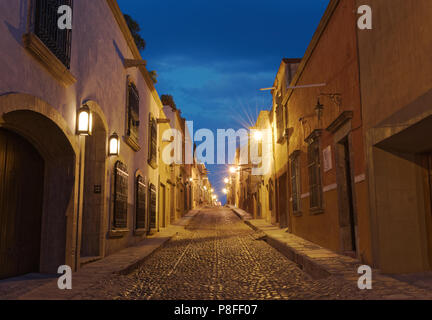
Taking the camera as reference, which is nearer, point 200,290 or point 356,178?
point 200,290

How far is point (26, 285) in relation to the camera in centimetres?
597

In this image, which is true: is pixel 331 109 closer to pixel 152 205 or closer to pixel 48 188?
pixel 48 188

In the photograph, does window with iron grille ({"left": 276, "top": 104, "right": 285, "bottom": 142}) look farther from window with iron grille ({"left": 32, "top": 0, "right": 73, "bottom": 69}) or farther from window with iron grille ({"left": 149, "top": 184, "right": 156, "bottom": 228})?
window with iron grille ({"left": 32, "top": 0, "right": 73, "bottom": 69})

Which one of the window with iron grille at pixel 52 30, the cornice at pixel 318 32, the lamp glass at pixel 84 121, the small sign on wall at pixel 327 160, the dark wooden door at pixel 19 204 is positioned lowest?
the dark wooden door at pixel 19 204

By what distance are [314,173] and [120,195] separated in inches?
208

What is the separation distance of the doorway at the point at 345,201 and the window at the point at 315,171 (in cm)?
143

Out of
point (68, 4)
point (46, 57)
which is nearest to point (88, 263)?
point (46, 57)

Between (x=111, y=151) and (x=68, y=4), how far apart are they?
12.0 feet

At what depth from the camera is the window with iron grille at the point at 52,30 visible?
19.6 feet

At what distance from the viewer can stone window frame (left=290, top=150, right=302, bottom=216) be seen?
Answer: 1356 centimetres

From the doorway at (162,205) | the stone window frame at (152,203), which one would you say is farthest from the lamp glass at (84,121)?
the doorway at (162,205)

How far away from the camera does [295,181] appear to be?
14141mm

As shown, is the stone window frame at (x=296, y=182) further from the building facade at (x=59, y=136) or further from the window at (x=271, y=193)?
the window at (x=271, y=193)
